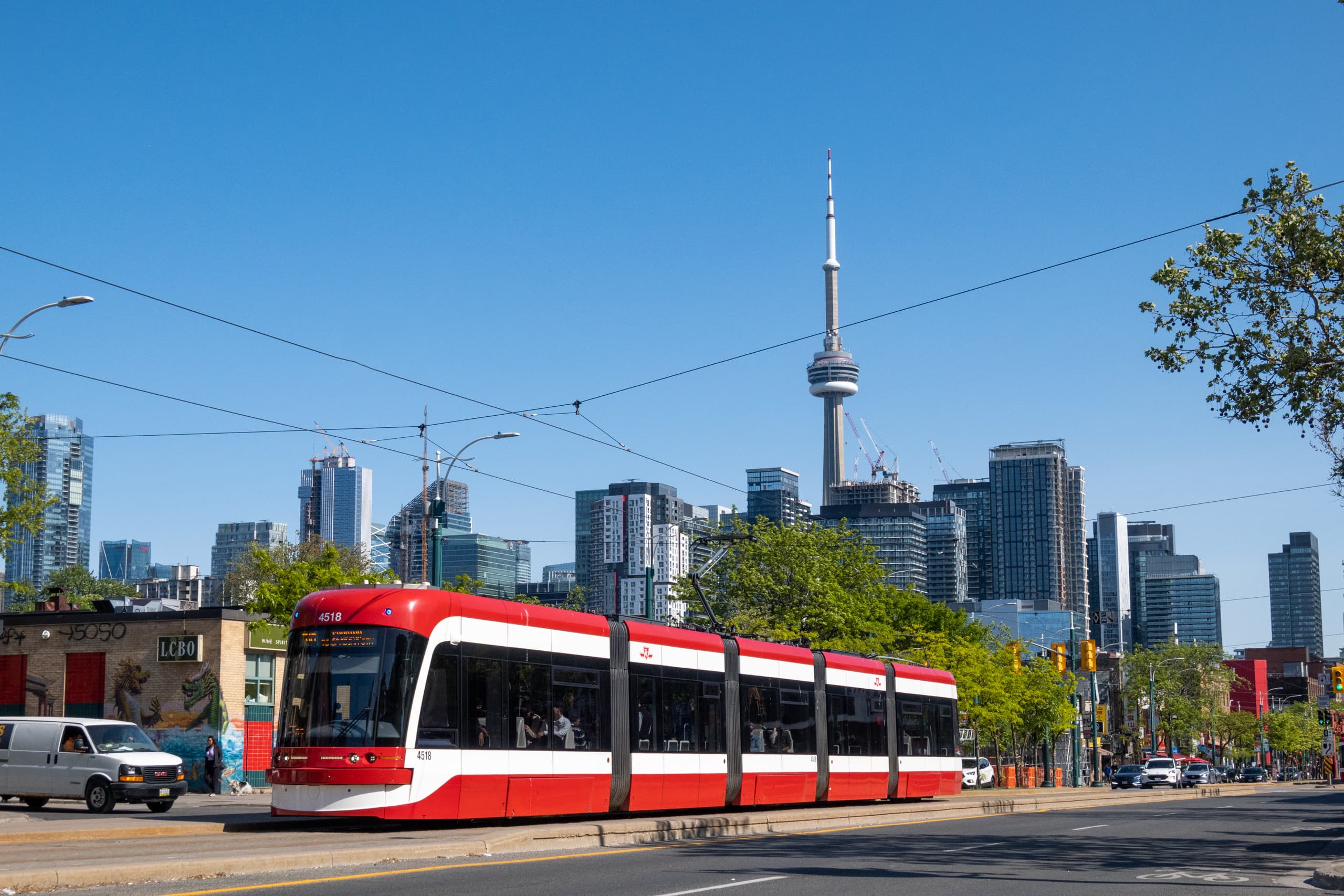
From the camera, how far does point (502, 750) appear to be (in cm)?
2130

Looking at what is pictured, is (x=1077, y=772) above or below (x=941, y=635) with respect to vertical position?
below

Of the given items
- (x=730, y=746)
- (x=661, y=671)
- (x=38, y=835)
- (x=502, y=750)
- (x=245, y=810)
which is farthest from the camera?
(x=245, y=810)

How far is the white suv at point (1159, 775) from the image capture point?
68.4 meters

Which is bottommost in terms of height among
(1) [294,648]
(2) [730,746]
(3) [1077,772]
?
(3) [1077,772]

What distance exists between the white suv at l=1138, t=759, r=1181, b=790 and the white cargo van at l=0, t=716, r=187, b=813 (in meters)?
51.2

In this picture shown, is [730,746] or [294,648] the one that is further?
[730,746]

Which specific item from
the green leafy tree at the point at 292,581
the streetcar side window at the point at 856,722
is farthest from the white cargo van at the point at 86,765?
the streetcar side window at the point at 856,722

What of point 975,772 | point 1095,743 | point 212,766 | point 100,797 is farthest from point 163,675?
point 1095,743

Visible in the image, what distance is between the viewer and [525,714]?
860 inches

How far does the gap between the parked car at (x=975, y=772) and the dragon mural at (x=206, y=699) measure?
36.9m

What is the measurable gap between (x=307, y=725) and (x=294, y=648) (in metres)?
1.24

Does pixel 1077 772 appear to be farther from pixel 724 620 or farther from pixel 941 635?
pixel 724 620

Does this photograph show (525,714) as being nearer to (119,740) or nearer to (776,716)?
(776,716)

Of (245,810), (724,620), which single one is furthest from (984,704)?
(245,810)
